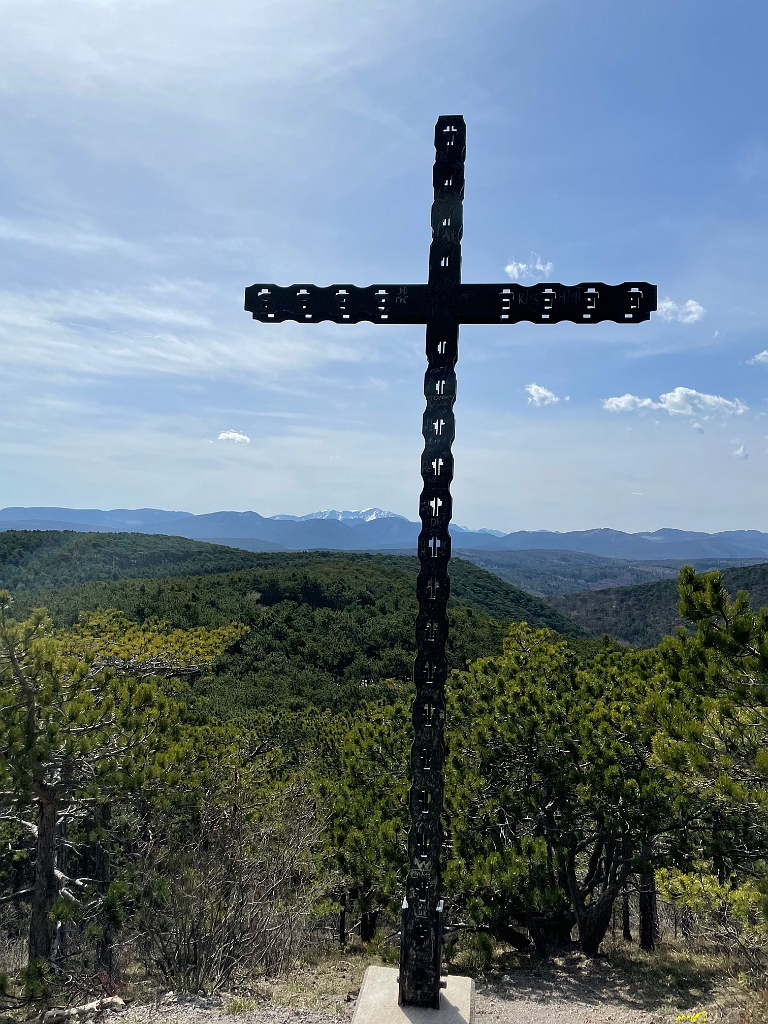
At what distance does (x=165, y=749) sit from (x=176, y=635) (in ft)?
68.7

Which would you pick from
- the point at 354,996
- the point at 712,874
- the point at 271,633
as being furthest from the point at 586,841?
the point at 271,633

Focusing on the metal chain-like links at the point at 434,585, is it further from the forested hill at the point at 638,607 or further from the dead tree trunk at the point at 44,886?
the forested hill at the point at 638,607

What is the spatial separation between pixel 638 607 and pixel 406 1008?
112537 mm

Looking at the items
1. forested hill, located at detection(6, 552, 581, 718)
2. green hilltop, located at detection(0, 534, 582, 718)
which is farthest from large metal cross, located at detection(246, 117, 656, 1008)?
forested hill, located at detection(6, 552, 581, 718)

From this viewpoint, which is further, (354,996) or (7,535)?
(7,535)

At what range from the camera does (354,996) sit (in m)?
6.05

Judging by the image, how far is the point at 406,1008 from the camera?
13.2 ft

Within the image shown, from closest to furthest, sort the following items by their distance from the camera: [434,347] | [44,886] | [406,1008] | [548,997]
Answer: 1. [406,1008]
2. [434,347]
3. [44,886]
4. [548,997]

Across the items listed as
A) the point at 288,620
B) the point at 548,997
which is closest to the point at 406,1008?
the point at 548,997

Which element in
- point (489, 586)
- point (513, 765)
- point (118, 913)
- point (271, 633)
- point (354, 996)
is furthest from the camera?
point (489, 586)

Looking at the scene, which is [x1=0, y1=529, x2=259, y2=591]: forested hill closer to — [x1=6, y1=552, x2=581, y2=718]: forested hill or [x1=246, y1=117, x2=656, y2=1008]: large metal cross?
[x1=6, y1=552, x2=581, y2=718]: forested hill

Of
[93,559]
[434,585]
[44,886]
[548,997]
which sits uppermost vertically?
[434,585]

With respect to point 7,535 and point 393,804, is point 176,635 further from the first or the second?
point 7,535

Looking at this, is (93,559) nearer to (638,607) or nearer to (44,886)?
(44,886)
